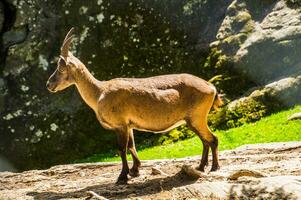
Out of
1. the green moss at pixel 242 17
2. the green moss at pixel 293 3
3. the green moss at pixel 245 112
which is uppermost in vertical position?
the green moss at pixel 293 3

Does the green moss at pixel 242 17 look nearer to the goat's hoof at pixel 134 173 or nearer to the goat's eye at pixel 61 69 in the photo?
the goat's hoof at pixel 134 173

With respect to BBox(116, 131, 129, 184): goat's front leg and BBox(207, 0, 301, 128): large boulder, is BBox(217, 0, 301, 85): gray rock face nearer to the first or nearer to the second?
BBox(207, 0, 301, 128): large boulder

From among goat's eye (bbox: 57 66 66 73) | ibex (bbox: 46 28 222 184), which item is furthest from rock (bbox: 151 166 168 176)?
goat's eye (bbox: 57 66 66 73)

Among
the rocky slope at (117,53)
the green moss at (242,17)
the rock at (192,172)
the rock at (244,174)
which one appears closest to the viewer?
the rock at (244,174)

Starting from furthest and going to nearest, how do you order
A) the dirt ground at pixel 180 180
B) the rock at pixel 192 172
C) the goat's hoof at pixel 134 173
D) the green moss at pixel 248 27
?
the green moss at pixel 248 27 < the goat's hoof at pixel 134 173 < the rock at pixel 192 172 < the dirt ground at pixel 180 180

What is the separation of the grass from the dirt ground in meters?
1.69

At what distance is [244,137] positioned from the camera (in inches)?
596

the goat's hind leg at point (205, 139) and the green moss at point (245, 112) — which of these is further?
the green moss at point (245, 112)

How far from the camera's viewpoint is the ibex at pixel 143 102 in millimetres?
10242

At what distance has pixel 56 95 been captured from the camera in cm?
1772

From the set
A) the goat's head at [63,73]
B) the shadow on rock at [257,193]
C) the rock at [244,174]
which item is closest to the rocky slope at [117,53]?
the goat's head at [63,73]

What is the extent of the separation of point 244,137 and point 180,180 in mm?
5748

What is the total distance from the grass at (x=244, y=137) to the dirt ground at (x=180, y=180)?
5.54 ft

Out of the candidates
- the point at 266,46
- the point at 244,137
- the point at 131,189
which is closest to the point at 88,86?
the point at 131,189
